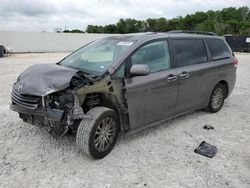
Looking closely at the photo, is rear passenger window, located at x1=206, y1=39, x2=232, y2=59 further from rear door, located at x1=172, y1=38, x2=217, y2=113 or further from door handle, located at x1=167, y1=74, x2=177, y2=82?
door handle, located at x1=167, y1=74, x2=177, y2=82

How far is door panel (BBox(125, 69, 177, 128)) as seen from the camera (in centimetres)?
385

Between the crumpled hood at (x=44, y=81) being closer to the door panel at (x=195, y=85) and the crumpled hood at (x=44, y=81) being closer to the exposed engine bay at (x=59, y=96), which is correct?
A: the exposed engine bay at (x=59, y=96)

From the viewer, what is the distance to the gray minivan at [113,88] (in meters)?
3.43

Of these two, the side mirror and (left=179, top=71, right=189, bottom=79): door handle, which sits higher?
the side mirror

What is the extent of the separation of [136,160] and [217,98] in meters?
2.91

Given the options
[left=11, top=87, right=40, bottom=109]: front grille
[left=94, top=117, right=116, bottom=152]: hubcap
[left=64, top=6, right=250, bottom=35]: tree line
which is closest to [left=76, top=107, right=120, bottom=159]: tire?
[left=94, top=117, right=116, bottom=152]: hubcap

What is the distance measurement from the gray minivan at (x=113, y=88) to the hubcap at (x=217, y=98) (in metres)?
0.57

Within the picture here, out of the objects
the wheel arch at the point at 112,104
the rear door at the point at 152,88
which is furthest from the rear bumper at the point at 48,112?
the rear door at the point at 152,88

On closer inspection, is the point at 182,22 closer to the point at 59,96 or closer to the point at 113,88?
the point at 113,88

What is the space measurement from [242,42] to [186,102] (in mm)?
27900

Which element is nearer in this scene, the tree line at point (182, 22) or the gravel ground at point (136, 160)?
the gravel ground at point (136, 160)

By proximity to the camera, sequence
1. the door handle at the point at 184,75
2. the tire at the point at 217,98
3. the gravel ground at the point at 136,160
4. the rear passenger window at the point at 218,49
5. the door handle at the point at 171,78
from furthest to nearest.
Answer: the tire at the point at 217,98
the rear passenger window at the point at 218,49
the door handle at the point at 184,75
the door handle at the point at 171,78
the gravel ground at the point at 136,160

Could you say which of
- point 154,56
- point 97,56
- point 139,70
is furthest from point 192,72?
point 97,56

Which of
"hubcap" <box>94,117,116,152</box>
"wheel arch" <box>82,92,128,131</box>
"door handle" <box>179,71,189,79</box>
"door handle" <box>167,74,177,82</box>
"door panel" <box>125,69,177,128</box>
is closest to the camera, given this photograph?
"hubcap" <box>94,117,116,152</box>
